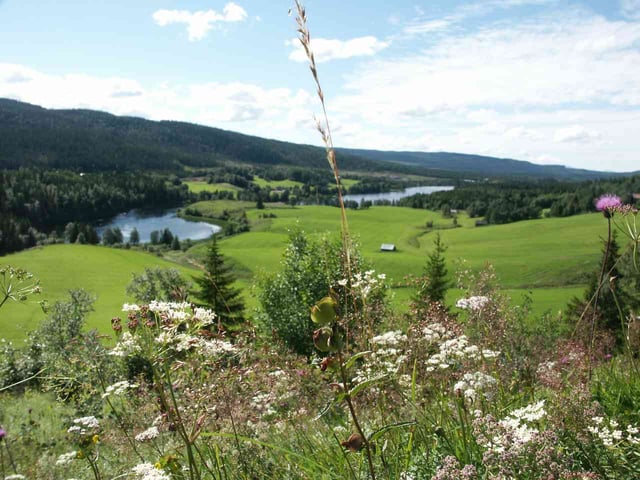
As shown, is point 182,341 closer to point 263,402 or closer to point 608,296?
point 263,402

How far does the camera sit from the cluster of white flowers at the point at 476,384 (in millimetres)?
3359

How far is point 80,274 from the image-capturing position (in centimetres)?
8394

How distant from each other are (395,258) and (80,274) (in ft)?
195

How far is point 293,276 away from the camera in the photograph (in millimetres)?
36312

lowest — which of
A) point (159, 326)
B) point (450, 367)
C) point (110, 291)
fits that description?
point (110, 291)

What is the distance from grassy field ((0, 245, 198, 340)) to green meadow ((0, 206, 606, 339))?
16 cm

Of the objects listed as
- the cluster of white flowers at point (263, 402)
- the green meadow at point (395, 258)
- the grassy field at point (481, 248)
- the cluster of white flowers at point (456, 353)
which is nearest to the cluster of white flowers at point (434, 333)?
the cluster of white flowers at point (456, 353)

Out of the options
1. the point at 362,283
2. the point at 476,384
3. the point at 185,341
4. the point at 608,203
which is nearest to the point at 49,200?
the point at 362,283

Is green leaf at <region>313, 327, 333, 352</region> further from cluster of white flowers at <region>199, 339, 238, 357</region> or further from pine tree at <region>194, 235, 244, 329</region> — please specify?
pine tree at <region>194, 235, 244, 329</region>

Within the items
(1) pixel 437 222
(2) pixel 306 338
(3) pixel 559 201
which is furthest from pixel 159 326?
(3) pixel 559 201

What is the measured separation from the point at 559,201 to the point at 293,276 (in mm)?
144904

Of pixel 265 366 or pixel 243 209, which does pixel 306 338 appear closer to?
pixel 265 366

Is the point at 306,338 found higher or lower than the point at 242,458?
lower

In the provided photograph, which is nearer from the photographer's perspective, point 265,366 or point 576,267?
point 265,366
